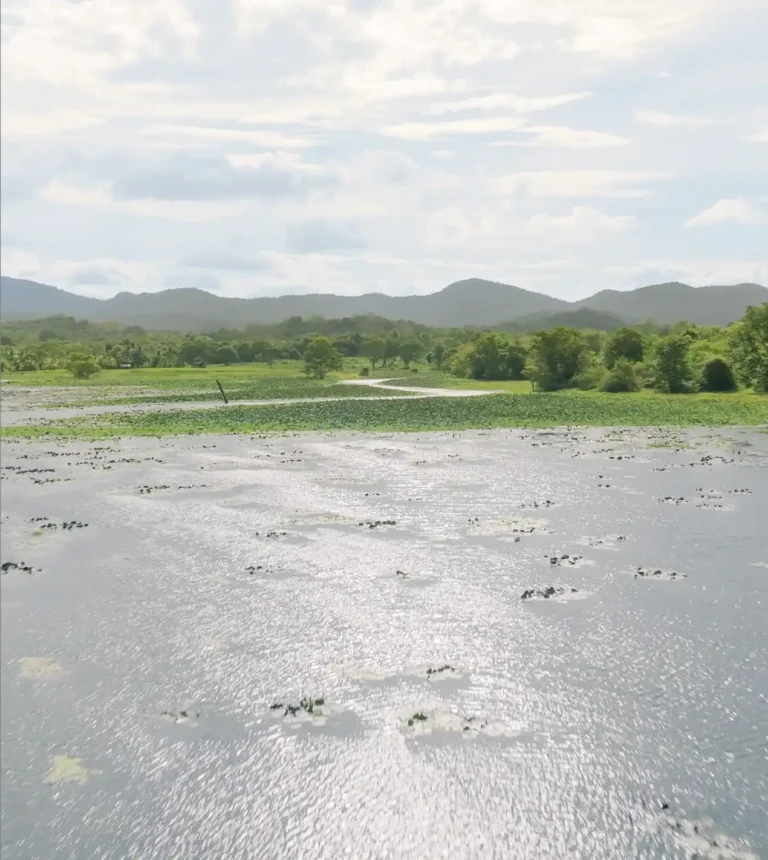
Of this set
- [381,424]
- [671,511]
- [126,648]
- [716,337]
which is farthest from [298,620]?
[716,337]

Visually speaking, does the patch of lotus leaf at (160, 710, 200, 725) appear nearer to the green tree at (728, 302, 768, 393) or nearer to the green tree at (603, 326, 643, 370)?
the green tree at (728, 302, 768, 393)

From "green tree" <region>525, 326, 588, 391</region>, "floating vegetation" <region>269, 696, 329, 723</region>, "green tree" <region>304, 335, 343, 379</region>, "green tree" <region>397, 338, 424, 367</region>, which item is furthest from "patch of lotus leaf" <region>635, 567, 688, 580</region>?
"green tree" <region>397, 338, 424, 367</region>

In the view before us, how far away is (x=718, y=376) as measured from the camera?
82188 millimetres

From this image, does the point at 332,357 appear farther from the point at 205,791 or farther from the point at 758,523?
the point at 205,791

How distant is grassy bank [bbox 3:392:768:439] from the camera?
59031 mm

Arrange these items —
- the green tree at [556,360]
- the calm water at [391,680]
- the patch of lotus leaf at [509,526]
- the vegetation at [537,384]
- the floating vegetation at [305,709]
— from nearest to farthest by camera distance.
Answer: the calm water at [391,680] → the floating vegetation at [305,709] → the patch of lotus leaf at [509,526] → the vegetation at [537,384] → the green tree at [556,360]

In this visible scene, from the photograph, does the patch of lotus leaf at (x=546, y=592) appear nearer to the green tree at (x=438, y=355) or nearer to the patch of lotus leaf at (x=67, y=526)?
the patch of lotus leaf at (x=67, y=526)


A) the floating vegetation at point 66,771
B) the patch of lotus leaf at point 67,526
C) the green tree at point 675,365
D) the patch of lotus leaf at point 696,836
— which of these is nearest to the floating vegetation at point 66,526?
the patch of lotus leaf at point 67,526

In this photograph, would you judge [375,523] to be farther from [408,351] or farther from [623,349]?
[408,351]

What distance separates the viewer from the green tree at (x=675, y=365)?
3268 inches

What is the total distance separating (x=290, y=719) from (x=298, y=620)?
491 centimetres

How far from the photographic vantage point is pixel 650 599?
21016 mm

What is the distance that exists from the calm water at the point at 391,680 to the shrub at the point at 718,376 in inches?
2102

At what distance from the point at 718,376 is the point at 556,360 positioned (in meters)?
20.7
